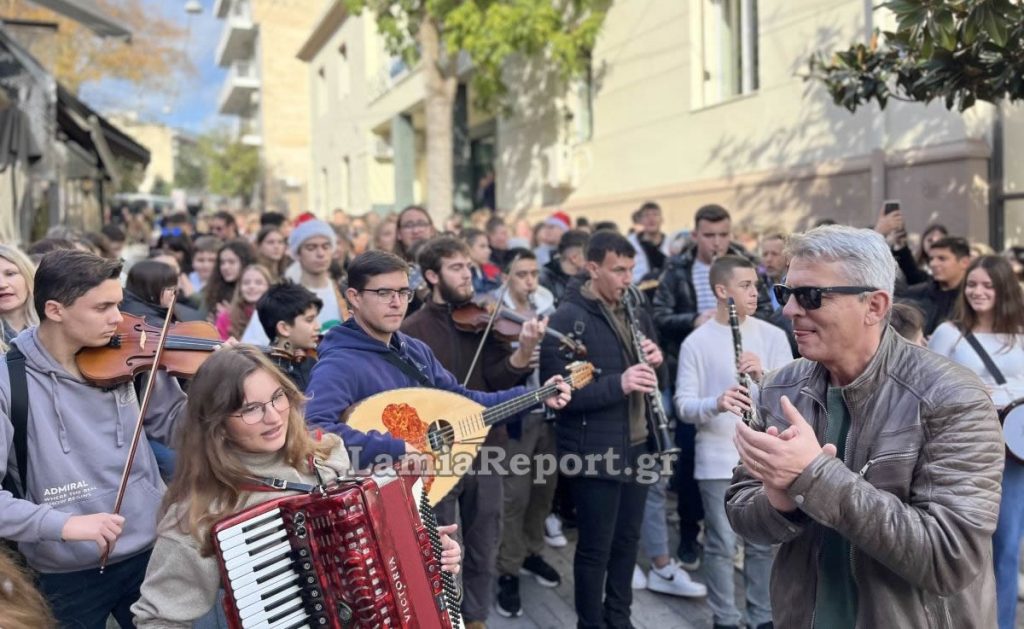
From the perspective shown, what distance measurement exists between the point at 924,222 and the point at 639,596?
5.68 m

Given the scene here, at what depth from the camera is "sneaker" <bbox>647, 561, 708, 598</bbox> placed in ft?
16.3

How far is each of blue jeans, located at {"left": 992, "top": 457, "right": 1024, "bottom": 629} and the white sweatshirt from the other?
1.24m

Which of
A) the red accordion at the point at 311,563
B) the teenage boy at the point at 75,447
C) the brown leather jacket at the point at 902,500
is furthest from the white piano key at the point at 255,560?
the brown leather jacket at the point at 902,500

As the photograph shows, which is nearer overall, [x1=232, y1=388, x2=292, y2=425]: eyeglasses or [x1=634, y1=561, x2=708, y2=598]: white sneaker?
[x1=232, y1=388, x2=292, y2=425]: eyeglasses

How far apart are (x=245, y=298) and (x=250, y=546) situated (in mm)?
3614

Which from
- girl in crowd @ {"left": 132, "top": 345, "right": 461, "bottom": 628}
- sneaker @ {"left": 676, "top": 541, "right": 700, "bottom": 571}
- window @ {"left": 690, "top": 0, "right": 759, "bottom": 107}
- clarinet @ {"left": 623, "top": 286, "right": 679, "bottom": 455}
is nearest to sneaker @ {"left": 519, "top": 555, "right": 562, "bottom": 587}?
sneaker @ {"left": 676, "top": 541, "right": 700, "bottom": 571}

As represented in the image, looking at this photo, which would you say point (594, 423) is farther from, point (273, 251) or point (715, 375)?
point (273, 251)

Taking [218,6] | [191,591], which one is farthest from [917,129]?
[218,6]

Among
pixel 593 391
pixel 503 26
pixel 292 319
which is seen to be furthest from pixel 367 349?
pixel 503 26

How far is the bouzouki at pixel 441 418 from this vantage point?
11.7 feet

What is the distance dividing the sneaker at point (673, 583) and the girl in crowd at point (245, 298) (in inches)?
127

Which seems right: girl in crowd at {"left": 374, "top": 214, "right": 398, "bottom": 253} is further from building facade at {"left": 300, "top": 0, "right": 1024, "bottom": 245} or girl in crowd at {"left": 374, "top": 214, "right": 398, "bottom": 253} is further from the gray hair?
the gray hair

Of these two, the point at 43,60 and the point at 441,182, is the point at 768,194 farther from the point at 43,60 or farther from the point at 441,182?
the point at 43,60

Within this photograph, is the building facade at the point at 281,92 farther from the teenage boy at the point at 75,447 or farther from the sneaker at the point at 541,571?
the teenage boy at the point at 75,447
